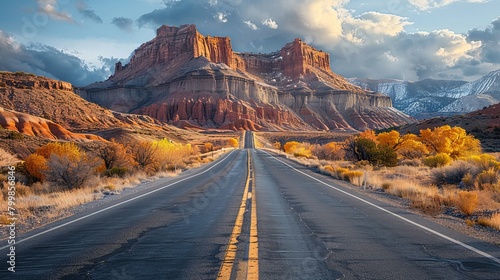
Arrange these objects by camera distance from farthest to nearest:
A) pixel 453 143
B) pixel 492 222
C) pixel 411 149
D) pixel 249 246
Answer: pixel 411 149 < pixel 453 143 < pixel 492 222 < pixel 249 246

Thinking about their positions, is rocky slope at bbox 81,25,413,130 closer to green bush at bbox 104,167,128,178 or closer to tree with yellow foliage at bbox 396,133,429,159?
tree with yellow foliage at bbox 396,133,429,159

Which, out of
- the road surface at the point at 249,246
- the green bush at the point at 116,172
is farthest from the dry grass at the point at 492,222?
the green bush at the point at 116,172

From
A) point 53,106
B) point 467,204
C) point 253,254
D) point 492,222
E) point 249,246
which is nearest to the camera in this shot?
point 253,254

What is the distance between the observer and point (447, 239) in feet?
25.4

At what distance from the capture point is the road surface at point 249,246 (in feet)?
18.1

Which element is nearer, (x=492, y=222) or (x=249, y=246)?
(x=249, y=246)

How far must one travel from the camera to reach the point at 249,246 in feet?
22.7

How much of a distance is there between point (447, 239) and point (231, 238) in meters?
4.15

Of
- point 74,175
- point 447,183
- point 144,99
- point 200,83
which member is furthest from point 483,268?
point 144,99

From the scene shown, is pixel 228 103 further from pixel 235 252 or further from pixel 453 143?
pixel 235 252

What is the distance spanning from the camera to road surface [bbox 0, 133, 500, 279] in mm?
5508

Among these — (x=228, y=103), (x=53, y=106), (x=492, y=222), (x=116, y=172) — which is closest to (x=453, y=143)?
(x=116, y=172)

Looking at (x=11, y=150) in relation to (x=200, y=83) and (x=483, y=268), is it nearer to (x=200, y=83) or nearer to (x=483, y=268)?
(x=483, y=268)

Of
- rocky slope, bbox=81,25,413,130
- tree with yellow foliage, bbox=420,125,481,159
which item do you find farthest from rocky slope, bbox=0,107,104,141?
rocky slope, bbox=81,25,413,130
